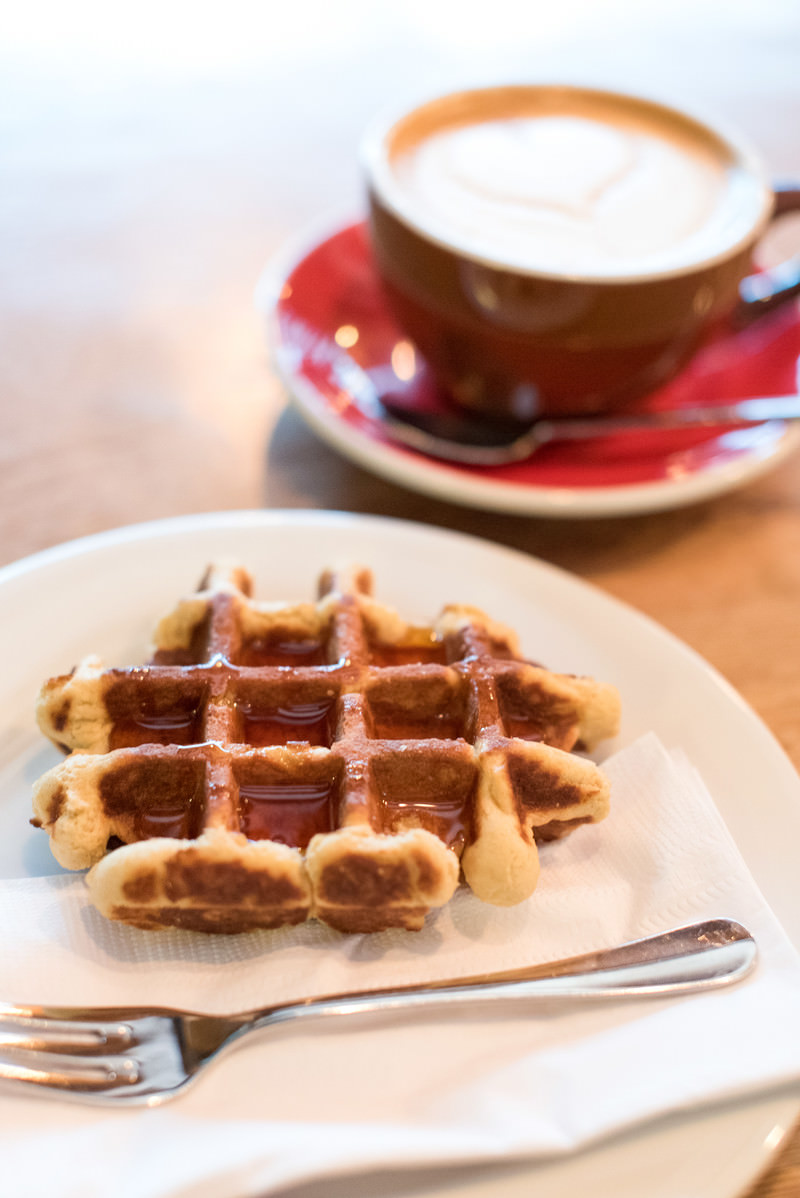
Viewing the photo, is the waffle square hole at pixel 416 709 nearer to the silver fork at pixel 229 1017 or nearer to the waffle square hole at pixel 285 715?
the waffle square hole at pixel 285 715

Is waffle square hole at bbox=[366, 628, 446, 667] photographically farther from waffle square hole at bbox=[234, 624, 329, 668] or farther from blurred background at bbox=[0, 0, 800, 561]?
blurred background at bbox=[0, 0, 800, 561]

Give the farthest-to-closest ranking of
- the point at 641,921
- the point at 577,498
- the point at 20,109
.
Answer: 1. the point at 20,109
2. the point at 577,498
3. the point at 641,921

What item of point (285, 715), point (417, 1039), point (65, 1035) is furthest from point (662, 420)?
point (65, 1035)

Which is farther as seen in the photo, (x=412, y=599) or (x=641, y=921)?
(x=412, y=599)

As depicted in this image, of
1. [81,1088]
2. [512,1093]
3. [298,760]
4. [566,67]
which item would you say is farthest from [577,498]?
[566,67]

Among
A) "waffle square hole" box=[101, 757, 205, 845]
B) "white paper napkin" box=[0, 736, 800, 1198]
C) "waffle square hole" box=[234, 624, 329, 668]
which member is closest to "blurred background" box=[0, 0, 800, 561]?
"waffle square hole" box=[234, 624, 329, 668]

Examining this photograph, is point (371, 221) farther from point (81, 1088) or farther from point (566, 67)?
point (566, 67)
